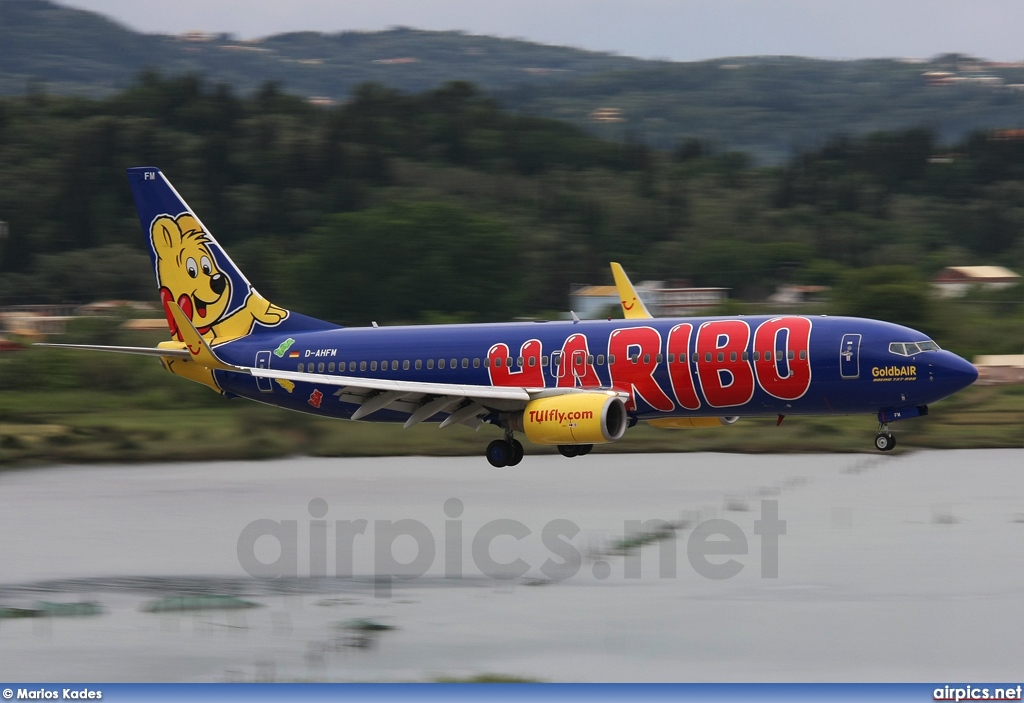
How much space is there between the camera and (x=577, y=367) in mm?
34500

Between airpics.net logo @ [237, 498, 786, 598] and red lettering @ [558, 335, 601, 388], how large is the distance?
7685mm

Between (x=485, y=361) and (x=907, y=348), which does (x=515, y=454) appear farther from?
(x=907, y=348)

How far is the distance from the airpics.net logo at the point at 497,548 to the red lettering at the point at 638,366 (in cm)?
656

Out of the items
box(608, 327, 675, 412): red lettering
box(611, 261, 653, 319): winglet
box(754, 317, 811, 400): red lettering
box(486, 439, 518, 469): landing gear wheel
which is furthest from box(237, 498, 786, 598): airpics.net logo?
box(611, 261, 653, 319): winglet

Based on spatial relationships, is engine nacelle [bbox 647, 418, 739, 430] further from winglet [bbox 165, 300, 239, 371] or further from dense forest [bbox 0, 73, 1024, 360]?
dense forest [bbox 0, 73, 1024, 360]

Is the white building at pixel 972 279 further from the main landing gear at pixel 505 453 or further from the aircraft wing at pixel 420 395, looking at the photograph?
the aircraft wing at pixel 420 395

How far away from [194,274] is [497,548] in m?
18.4

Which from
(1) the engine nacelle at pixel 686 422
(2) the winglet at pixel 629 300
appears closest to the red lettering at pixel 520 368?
(1) the engine nacelle at pixel 686 422

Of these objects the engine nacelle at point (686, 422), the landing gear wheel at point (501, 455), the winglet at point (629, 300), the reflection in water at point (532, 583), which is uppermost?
the winglet at point (629, 300)

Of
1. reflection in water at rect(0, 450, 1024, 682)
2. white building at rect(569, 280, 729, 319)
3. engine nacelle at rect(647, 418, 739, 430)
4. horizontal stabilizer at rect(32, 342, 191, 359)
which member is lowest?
reflection in water at rect(0, 450, 1024, 682)

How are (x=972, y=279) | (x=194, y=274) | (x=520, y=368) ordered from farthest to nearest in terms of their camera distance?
1. (x=972, y=279)
2. (x=194, y=274)
3. (x=520, y=368)

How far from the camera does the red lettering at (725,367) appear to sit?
3288 centimetres

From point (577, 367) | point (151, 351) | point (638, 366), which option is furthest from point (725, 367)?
point (151, 351)

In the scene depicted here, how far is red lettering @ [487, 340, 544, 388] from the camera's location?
35.0 metres
